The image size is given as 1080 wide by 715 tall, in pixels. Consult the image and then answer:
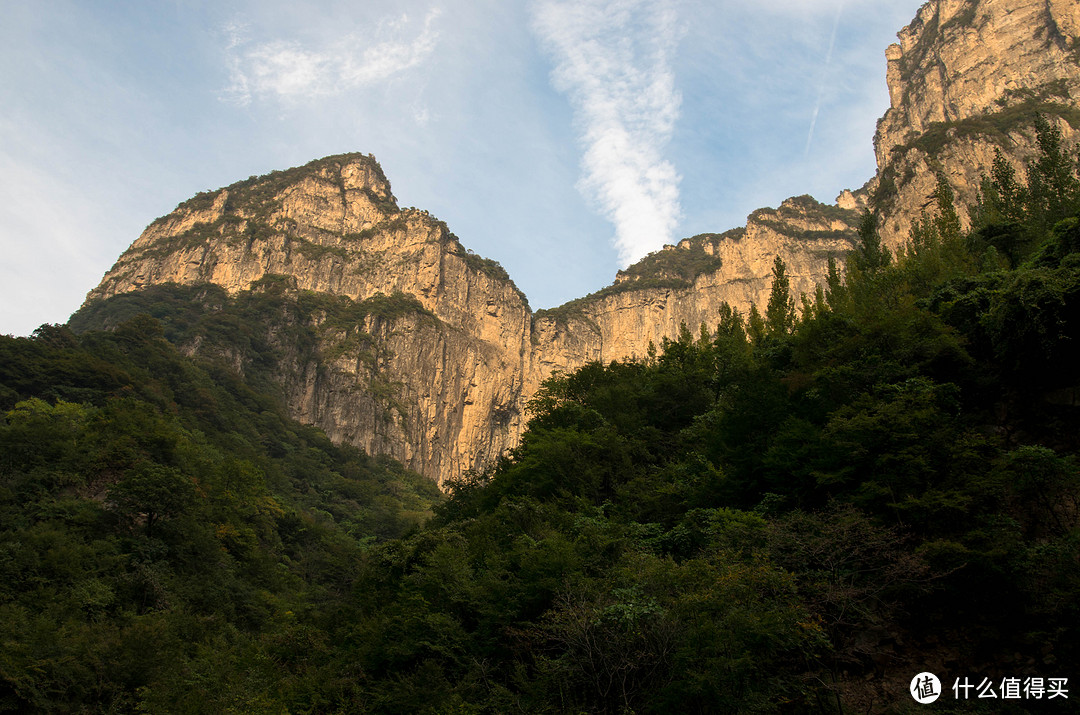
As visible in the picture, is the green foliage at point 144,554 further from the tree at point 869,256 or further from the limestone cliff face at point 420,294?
the limestone cliff face at point 420,294

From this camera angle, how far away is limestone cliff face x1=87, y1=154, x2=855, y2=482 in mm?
77500

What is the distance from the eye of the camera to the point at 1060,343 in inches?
480

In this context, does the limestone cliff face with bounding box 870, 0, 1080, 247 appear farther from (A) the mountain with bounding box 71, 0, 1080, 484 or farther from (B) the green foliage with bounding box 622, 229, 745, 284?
(B) the green foliage with bounding box 622, 229, 745, 284

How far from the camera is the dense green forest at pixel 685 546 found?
938 centimetres

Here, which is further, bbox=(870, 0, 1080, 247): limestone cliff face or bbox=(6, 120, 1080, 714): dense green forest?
bbox=(870, 0, 1080, 247): limestone cliff face

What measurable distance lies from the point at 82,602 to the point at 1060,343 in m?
26.9

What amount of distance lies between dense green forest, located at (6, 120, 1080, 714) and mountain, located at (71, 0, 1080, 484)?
42986 mm

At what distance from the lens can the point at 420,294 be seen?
89.4m

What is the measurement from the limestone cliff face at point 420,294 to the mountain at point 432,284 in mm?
236

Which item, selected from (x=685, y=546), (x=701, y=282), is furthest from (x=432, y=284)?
(x=685, y=546)

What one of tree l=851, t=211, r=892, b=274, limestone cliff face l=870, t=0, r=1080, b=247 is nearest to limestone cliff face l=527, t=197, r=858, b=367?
limestone cliff face l=870, t=0, r=1080, b=247

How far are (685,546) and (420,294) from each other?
79239mm

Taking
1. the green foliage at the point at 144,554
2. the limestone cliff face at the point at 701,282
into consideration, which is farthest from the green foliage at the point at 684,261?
the green foliage at the point at 144,554

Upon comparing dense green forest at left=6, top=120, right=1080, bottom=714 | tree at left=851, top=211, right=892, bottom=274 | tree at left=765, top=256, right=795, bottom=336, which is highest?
tree at left=851, top=211, right=892, bottom=274
